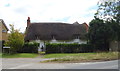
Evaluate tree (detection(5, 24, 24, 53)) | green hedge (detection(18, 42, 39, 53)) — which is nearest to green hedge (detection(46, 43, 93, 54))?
green hedge (detection(18, 42, 39, 53))

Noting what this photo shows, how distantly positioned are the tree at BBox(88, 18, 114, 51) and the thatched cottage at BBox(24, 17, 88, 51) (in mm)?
7961

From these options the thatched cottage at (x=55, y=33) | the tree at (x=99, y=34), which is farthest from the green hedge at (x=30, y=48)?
the tree at (x=99, y=34)

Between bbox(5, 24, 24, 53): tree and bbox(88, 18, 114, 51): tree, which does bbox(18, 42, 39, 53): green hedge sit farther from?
bbox(88, 18, 114, 51): tree

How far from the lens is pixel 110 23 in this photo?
1521 inches

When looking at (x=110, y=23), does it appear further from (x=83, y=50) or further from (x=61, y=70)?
(x=61, y=70)

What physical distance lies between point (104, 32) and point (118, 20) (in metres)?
3.70

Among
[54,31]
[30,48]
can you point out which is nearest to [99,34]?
[30,48]

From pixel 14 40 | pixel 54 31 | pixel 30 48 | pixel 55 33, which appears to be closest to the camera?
pixel 14 40

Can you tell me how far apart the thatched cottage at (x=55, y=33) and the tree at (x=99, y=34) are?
7.96m

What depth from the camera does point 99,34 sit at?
38531 mm

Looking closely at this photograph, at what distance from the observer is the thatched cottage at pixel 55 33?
48.8 meters

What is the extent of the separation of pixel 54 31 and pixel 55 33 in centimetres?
70

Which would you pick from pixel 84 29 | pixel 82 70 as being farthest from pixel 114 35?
pixel 82 70

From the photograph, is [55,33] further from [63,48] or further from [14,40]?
[14,40]
